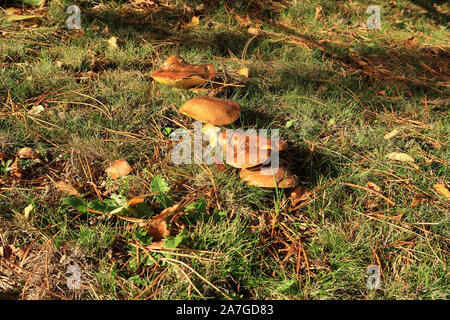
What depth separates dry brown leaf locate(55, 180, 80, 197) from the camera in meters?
1.78

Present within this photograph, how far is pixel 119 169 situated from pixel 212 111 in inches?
24.2

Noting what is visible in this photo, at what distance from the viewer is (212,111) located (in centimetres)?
186

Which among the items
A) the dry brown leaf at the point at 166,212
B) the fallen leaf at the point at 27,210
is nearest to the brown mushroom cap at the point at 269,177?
→ the dry brown leaf at the point at 166,212

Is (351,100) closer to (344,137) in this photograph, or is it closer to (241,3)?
(344,137)

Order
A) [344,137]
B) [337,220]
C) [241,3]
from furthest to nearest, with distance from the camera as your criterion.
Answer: [241,3], [344,137], [337,220]

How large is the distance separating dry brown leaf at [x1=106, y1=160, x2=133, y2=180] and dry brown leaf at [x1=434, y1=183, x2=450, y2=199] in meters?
1.80

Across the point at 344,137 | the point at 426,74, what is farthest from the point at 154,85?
the point at 426,74

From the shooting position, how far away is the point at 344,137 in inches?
91.4

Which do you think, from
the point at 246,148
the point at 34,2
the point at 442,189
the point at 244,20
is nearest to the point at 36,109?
the point at 246,148

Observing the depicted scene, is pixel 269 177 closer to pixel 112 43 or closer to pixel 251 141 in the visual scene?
pixel 251 141

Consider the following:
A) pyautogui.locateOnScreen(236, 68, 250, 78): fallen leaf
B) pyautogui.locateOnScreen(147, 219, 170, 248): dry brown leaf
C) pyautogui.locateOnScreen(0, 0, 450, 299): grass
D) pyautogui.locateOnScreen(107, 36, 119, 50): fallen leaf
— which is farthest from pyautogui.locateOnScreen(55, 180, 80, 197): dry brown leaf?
pyautogui.locateOnScreen(236, 68, 250, 78): fallen leaf

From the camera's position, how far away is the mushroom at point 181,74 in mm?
2139

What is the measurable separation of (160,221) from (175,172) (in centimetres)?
42

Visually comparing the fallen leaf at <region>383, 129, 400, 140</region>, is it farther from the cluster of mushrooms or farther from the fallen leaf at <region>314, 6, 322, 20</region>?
the fallen leaf at <region>314, 6, 322, 20</region>
